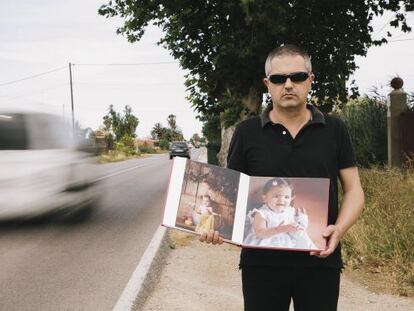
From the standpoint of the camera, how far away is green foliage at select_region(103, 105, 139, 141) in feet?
249

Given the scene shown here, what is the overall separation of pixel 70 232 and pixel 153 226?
144 cm

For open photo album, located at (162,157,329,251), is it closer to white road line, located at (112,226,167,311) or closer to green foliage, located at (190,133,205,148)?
white road line, located at (112,226,167,311)

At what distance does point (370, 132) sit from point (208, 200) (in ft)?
40.9

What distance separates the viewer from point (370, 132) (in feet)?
45.5

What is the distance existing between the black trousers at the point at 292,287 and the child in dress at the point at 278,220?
160 millimetres

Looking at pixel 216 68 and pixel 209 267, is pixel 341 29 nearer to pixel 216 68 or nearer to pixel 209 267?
pixel 216 68

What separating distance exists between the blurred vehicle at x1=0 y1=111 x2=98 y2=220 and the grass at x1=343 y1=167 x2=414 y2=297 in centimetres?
477

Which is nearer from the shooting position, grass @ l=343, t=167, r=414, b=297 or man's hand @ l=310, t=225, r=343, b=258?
man's hand @ l=310, t=225, r=343, b=258

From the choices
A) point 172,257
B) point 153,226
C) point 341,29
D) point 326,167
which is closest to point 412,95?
point 341,29

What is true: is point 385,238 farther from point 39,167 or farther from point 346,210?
point 39,167

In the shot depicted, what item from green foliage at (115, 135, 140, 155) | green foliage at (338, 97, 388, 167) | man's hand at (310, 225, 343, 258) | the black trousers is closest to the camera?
man's hand at (310, 225, 343, 258)

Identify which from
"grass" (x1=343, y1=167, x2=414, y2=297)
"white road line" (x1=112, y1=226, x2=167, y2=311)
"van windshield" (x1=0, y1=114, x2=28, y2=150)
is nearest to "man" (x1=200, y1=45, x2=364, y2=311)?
"white road line" (x1=112, y1=226, x2=167, y2=311)

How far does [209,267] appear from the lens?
19.3 feet

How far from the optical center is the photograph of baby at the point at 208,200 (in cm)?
223
